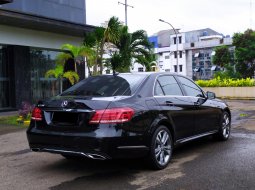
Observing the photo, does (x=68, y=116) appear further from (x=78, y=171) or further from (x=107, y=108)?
(x=78, y=171)

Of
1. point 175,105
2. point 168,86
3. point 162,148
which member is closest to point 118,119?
point 162,148

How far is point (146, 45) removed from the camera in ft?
64.3

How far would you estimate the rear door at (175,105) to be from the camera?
22.0 ft

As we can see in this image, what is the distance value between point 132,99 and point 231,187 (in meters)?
1.85

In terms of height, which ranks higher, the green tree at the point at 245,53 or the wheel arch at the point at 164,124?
the green tree at the point at 245,53

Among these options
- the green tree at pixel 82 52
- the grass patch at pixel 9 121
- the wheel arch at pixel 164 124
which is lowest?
the grass patch at pixel 9 121

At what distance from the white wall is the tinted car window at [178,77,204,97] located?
10231 millimetres

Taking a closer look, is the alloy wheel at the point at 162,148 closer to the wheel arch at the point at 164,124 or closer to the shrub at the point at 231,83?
the wheel arch at the point at 164,124

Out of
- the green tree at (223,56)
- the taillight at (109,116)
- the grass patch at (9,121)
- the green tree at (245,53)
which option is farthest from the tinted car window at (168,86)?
the green tree at (223,56)

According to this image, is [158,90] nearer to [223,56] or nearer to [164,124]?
[164,124]

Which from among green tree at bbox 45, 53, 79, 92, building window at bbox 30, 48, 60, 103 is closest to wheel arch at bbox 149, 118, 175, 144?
green tree at bbox 45, 53, 79, 92

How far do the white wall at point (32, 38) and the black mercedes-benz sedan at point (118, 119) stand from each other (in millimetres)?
10135

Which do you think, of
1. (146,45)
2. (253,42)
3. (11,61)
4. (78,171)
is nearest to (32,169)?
(78,171)

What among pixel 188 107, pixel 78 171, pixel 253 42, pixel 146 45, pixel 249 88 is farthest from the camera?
pixel 253 42
